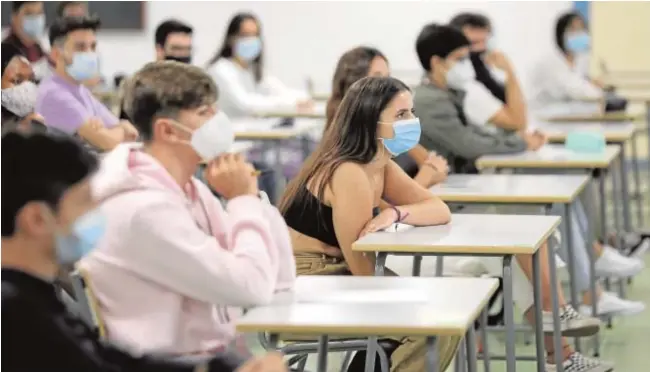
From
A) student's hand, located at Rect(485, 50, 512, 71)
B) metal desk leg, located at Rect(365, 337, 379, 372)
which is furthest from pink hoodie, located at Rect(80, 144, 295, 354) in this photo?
student's hand, located at Rect(485, 50, 512, 71)

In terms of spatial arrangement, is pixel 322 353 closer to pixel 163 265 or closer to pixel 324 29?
pixel 163 265

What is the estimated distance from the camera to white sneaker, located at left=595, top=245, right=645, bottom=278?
571 cm

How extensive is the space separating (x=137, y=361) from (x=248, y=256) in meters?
0.60

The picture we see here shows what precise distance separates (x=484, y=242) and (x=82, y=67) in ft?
8.12

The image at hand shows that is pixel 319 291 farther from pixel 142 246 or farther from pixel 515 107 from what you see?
pixel 515 107

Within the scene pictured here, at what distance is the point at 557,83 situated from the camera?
25.9 ft

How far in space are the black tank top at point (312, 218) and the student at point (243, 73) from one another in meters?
3.90

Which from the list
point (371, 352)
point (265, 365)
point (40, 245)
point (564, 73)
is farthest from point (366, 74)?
point (564, 73)

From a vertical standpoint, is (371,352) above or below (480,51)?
below

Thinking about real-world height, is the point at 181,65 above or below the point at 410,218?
above

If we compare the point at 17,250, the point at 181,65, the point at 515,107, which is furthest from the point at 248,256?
the point at 515,107

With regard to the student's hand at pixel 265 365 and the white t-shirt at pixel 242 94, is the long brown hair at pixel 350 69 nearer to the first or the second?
the student's hand at pixel 265 365

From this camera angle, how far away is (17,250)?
199 centimetres

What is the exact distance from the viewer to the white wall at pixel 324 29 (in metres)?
10.2
